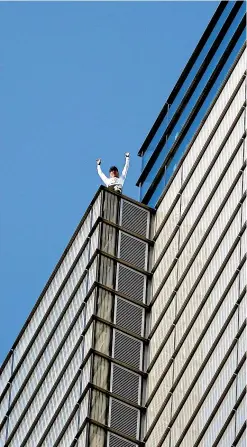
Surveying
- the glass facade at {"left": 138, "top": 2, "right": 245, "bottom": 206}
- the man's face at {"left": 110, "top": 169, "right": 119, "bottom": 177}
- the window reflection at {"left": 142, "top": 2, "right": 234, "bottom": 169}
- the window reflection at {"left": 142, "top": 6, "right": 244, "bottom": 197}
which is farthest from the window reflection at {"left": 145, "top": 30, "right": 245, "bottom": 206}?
the man's face at {"left": 110, "top": 169, "right": 119, "bottom": 177}

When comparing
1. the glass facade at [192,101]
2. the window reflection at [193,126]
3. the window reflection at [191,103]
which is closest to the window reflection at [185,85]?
the glass facade at [192,101]

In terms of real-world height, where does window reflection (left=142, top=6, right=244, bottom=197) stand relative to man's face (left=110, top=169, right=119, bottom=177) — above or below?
above

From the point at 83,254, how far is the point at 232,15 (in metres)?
11.8

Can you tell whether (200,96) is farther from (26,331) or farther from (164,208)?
(26,331)

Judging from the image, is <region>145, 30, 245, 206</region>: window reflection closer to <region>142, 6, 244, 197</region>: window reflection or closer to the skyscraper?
the skyscraper

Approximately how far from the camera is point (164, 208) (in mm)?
131500

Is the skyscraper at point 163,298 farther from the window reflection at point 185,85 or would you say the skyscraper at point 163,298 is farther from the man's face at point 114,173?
the man's face at point 114,173

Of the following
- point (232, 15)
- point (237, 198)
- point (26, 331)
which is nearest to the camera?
point (237, 198)

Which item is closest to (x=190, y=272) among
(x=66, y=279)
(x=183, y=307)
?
(x=183, y=307)

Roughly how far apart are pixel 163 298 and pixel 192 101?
852cm

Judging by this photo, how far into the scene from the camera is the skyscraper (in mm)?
120750

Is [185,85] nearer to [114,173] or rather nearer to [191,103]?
[191,103]

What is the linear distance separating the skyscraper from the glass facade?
0.28 feet

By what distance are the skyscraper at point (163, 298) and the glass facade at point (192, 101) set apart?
0.08 m
